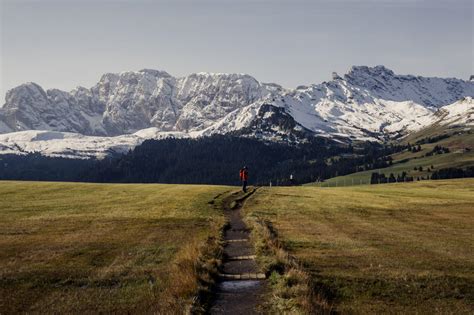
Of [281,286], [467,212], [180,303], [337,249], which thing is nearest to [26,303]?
[180,303]

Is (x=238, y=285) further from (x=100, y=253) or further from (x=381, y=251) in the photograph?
(x=381, y=251)

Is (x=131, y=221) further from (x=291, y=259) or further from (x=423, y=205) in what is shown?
(x=423, y=205)

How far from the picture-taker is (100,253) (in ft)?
100

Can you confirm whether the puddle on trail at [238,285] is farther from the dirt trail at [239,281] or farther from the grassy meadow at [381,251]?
the grassy meadow at [381,251]

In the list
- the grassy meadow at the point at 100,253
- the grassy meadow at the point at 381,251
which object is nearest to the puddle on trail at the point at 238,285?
the grassy meadow at the point at 100,253

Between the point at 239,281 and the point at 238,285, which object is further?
the point at 239,281

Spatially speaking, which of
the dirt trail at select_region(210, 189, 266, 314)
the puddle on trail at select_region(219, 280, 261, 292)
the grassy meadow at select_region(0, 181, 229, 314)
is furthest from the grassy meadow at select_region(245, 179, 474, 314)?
the grassy meadow at select_region(0, 181, 229, 314)

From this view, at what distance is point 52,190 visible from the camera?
71.9 m

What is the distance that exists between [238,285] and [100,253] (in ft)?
33.6

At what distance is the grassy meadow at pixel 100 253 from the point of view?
21328 millimetres

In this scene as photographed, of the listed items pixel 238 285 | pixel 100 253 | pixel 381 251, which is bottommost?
pixel 238 285

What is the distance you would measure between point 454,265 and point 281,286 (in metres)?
12.1

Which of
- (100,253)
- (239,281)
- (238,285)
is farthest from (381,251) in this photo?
(100,253)

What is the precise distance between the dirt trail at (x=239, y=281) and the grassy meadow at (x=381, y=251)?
110 inches
